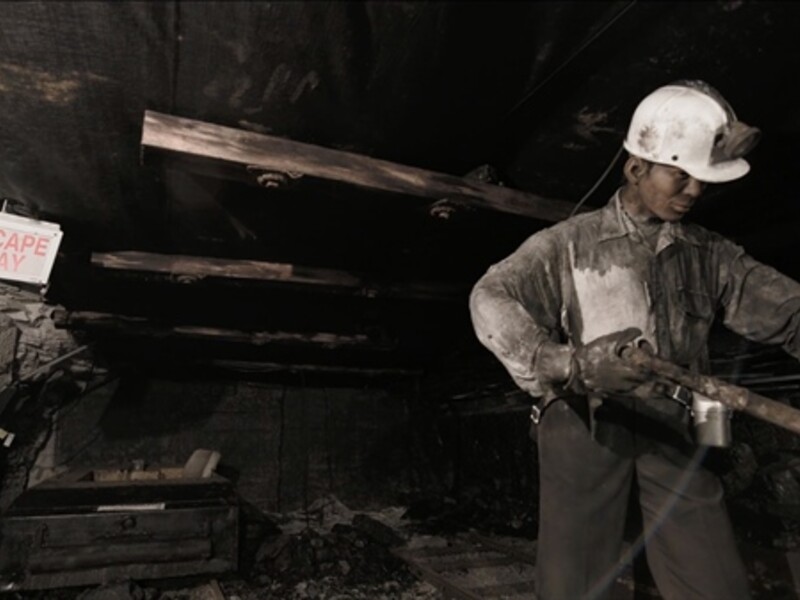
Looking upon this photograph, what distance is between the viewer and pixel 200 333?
622cm

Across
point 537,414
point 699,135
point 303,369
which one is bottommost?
point 537,414

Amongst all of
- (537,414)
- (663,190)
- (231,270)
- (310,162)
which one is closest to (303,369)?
(231,270)

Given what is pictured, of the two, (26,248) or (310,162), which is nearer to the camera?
(310,162)

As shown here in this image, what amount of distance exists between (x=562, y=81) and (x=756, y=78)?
865mm

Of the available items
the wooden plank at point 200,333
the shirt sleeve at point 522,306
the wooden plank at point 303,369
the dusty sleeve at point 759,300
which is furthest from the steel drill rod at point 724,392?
the wooden plank at point 303,369

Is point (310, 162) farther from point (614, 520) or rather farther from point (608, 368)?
point (614, 520)

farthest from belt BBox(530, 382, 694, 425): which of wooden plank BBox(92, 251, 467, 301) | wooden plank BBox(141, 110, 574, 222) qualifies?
wooden plank BBox(92, 251, 467, 301)

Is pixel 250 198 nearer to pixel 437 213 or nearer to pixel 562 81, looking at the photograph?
pixel 437 213

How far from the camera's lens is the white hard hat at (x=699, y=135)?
1.97 meters

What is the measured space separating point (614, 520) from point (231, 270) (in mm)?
3503

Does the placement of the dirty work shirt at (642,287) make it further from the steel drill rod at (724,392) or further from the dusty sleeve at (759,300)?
the steel drill rod at (724,392)

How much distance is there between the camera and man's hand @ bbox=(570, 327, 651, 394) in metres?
1.63

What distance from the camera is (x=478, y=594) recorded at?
170 inches

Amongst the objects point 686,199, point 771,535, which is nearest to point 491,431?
point 771,535
